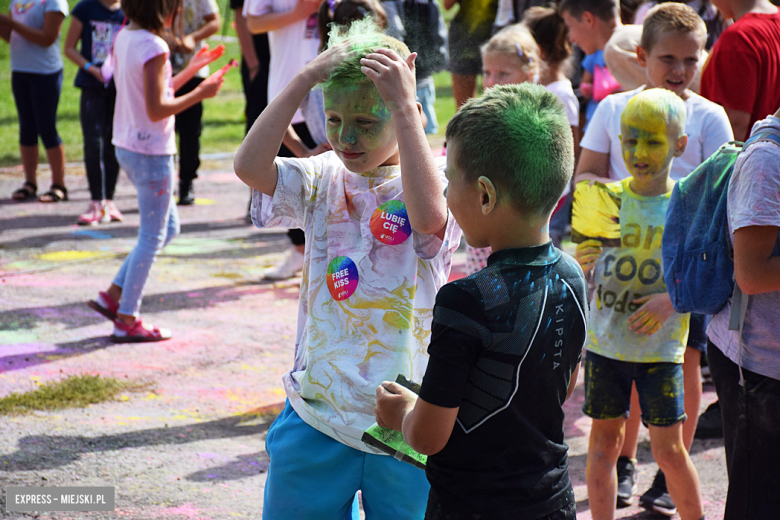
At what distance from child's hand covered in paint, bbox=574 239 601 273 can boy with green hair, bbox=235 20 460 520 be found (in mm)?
964

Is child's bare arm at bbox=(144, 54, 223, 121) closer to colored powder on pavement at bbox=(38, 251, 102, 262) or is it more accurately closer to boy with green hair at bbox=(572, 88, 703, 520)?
colored powder on pavement at bbox=(38, 251, 102, 262)

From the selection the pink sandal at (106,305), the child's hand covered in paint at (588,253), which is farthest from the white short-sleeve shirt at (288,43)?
the child's hand covered in paint at (588,253)

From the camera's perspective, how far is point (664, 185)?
2.79 m

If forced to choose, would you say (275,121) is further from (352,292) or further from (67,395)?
(67,395)

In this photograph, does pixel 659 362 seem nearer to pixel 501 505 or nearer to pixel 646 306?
pixel 646 306

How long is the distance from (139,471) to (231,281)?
104 inches

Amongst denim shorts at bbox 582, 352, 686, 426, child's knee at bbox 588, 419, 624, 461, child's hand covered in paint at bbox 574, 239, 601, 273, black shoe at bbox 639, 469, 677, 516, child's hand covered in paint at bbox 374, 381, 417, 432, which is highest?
child's hand covered in paint at bbox 574, 239, 601, 273

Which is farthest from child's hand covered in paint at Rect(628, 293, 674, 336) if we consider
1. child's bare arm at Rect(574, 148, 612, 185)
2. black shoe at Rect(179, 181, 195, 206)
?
black shoe at Rect(179, 181, 195, 206)

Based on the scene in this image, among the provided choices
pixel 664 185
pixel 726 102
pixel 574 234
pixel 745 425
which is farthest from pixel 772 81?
pixel 745 425

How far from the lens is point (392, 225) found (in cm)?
191

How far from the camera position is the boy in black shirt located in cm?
147

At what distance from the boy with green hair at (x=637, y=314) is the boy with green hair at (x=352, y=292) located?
3.36ft

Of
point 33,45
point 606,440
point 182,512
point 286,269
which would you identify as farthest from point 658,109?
point 33,45

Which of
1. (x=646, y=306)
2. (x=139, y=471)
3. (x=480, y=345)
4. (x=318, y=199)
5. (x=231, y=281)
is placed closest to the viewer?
(x=480, y=345)
